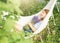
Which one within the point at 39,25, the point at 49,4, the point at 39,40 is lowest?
the point at 39,40

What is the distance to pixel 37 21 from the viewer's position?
1755mm

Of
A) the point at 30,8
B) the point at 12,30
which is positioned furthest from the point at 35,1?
the point at 12,30

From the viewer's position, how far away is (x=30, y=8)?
1.76 metres

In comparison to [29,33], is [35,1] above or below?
above

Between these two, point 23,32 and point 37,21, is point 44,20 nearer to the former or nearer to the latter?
point 37,21

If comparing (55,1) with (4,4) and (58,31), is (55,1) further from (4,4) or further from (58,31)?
(4,4)

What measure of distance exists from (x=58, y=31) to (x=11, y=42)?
0.42m

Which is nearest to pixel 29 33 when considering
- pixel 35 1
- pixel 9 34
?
pixel 9 34

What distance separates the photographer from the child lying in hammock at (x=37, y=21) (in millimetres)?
1738

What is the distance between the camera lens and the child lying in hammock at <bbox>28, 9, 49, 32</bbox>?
1.74 metres

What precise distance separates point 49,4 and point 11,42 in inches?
17.8

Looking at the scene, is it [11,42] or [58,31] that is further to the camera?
[58,31]

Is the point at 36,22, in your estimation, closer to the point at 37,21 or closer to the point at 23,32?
the point at 37,21

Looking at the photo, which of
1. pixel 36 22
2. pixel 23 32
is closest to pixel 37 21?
pixel 36 22
